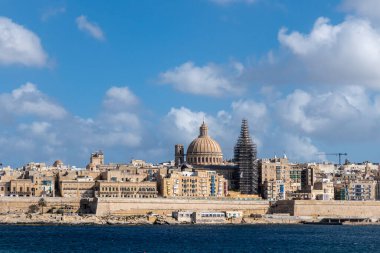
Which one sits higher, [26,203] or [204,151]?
[204,151]

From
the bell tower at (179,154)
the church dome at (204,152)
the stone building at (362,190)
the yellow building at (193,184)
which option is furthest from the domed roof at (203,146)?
the stone building at (362,190)

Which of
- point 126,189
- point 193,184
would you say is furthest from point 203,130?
point 126,189

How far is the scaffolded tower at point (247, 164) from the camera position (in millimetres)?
104750

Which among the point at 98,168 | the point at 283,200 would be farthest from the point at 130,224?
the point at 98,168

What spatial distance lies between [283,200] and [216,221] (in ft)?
38.6

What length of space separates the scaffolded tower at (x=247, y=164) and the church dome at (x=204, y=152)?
6.16 meters

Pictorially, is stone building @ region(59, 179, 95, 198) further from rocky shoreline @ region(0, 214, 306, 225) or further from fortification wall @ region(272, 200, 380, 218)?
fortification wall @ region(272, 200, 380, 218)

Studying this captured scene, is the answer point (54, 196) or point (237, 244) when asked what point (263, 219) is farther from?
point (237, 244)

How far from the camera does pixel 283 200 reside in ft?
316

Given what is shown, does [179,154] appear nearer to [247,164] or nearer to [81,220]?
[247,164]

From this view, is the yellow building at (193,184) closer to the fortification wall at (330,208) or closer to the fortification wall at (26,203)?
the fortification wall at (330,208)

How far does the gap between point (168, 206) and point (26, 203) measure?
1350 centimetres

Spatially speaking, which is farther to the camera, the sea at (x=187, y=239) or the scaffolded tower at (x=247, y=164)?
the scaffolded tower at (x=247, y=164)

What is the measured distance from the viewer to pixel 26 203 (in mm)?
86375
